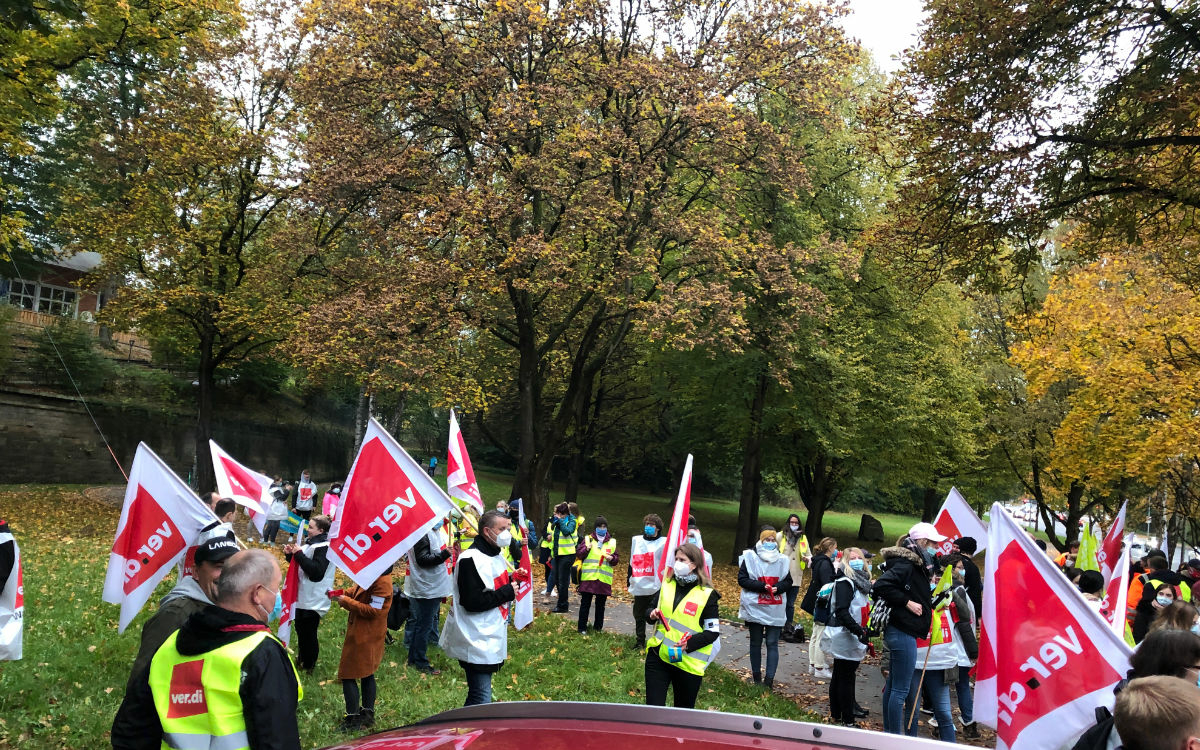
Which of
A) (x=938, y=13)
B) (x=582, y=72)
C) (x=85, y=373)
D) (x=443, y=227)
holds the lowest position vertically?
(x=85, y=373)

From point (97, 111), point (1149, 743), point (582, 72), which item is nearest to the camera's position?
point (1149, 743)

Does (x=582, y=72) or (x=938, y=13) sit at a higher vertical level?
(x=582, y=72)

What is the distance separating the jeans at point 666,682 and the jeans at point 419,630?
12.6ft

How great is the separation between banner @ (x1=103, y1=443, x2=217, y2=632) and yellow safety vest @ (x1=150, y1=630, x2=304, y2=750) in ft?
10.6

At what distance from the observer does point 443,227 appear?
695 inches

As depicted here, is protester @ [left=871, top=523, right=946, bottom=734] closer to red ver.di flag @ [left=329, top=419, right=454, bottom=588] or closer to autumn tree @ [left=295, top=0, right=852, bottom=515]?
red ver.di flag @ [left=329, top=419, right=454, bottom=588]

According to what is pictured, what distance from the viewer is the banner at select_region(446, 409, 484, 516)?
31.9 feet

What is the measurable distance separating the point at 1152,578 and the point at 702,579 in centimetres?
734

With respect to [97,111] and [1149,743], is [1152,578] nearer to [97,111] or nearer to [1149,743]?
[1149,743]

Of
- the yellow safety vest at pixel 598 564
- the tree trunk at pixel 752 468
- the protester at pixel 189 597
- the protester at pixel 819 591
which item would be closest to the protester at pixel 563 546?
the yellow safety vest at pixel 598 564

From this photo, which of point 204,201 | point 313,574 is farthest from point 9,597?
point 204,201

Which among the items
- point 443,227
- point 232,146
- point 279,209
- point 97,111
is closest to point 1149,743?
point 443,227

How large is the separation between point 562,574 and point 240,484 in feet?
20.4

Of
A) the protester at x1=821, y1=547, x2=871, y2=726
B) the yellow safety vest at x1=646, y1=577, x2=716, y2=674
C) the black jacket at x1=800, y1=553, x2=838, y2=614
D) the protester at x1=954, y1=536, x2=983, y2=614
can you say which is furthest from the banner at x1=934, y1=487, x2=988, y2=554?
the yellow safety vest at x1=646, y1=577, x2=716, y2=674
